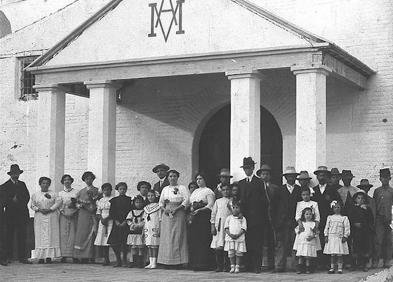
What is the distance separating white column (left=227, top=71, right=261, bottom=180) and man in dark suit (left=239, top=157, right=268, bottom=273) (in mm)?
780

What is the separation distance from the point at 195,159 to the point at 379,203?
16.0 feet

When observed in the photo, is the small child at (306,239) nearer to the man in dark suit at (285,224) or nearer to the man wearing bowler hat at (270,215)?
the man in dark suit at (285,224)

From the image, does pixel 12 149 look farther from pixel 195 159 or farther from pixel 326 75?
pixel 326 75

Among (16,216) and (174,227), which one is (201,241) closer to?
(174,227)

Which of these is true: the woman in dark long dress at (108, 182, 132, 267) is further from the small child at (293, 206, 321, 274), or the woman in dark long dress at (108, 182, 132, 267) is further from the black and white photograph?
the small child at (293, 206, 321, 274)

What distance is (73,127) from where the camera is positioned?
64.1 ft

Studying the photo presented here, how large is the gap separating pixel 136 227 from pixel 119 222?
0.34 meters

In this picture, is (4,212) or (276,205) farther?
(4,212)

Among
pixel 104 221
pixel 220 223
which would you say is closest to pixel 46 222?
pixel 104 221

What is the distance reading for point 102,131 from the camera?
15.8 m

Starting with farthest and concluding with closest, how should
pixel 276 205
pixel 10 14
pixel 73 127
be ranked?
pixel 10 14, pixel 73 127, pixel 276 205

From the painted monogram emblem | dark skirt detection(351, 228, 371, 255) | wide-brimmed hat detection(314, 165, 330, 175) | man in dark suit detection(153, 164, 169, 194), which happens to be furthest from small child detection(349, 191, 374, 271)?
the painted monogram emblem

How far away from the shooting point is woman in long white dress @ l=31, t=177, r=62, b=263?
15297 mm

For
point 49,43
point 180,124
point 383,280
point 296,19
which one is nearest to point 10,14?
point 49,43
